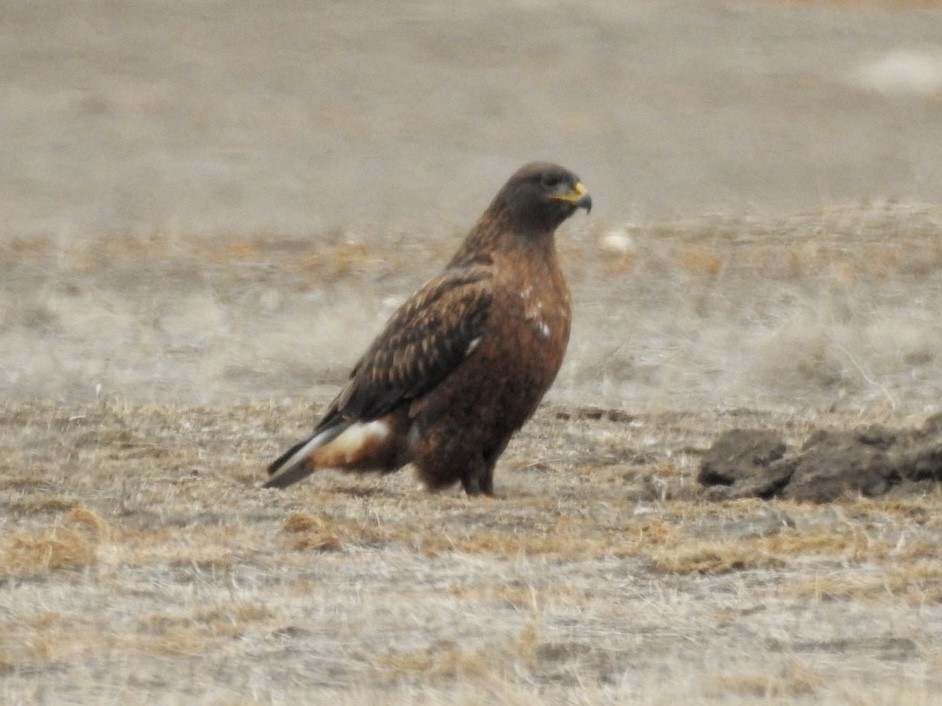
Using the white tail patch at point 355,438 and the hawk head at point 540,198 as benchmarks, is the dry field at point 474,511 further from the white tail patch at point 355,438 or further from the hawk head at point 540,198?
the hawk head at point 540,198

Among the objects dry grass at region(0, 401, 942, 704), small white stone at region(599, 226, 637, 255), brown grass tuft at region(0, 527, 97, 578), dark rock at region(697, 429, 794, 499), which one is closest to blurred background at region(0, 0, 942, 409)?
small white stone at region(599, 226, 637, 255)

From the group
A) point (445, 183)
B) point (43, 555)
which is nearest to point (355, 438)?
point (43, 555)

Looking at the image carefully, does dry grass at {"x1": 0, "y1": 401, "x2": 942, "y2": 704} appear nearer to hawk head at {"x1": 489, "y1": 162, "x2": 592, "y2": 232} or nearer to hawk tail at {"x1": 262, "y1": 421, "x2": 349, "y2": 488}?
hawk tail at {"x1": 262, "y1": 421, "x2": 349, "y2": 488}

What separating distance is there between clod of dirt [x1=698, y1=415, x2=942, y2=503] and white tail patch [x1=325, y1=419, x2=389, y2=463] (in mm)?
1337

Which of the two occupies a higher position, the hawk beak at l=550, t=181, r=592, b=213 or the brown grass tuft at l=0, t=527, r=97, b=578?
the hawk beak at l=550, t=181, r=592, b=213

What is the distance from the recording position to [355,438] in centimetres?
1016

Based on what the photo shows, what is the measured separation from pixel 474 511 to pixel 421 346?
3.41 ft

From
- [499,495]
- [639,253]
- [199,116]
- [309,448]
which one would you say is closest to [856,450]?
[499,495]

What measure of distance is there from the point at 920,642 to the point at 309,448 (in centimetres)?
397

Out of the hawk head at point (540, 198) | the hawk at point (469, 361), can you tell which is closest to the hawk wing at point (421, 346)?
the hawk at point (469, 361)

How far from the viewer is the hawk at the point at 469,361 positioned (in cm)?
968

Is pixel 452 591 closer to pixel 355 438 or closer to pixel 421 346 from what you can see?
pixel 421 346

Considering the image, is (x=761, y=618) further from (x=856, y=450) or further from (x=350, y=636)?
(x=856, y=450)

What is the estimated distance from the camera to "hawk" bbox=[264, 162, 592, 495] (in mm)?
9680
